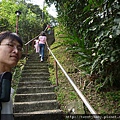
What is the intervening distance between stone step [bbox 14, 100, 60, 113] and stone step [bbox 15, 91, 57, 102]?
260 mm

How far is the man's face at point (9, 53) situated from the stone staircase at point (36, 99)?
2.13m

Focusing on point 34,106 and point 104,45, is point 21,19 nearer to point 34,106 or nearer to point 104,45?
point 34,106

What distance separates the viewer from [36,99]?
3756mm

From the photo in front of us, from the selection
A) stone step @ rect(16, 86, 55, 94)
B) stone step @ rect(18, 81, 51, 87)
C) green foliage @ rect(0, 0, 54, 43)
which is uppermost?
green foliage @ rect(0, 0, 54, 43)

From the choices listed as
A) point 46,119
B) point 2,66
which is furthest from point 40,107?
point 2,66

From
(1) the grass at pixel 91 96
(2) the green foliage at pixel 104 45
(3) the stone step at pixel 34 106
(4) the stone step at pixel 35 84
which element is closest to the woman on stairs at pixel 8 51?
(2) the green foliage at pixel 104 45

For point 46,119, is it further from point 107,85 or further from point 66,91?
point 107,85

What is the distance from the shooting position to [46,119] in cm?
308

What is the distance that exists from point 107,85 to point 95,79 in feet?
0.92

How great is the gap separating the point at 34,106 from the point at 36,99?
364 mm

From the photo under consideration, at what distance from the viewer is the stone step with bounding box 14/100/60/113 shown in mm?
3311

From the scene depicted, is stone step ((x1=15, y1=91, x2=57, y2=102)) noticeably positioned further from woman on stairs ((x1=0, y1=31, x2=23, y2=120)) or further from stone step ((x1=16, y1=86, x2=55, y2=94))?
woman on stairs ((x1=0, y1=31, x2=23, y2=120))

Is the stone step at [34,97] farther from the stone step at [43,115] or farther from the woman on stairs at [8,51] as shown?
the woman on stairs at [8,51]

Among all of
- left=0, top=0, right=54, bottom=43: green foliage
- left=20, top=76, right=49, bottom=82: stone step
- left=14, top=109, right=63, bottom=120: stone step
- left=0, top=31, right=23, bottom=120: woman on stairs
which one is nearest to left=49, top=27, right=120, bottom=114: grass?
left=14, top=109, right=63, bottom=120: stone step
